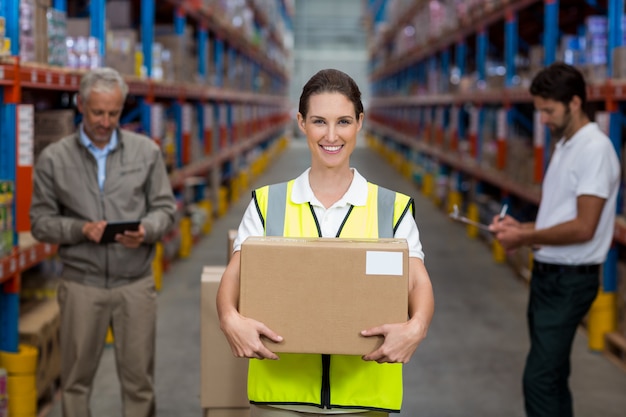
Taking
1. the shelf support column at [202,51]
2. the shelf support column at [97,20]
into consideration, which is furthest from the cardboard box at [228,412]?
the shelf support column at [202,51]

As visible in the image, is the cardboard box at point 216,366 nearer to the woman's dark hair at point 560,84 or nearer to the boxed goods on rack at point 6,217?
the boxed goods on rack at point 6,217

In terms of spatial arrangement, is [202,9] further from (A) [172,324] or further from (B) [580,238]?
(B) [580,238]

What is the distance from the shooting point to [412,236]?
80.8 inches

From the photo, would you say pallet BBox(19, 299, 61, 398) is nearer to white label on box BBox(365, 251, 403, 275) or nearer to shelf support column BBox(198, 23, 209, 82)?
white label on box BBox(365, 251, 403, 275)

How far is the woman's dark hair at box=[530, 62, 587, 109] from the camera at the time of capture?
3430mm

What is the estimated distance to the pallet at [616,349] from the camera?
199 inches

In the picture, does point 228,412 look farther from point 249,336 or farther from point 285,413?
point 249,336

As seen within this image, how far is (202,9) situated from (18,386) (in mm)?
5992

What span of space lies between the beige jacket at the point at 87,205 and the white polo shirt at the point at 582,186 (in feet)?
5.34

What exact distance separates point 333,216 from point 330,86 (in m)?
0.31

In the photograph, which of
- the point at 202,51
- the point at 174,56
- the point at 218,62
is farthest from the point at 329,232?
the point at 218,62

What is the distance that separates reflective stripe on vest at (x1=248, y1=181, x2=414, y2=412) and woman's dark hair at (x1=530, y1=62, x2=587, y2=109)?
1.63 m

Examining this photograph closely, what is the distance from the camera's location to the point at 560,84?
3426mm

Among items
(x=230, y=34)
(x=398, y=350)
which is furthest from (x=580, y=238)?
(x=230, y=34)
